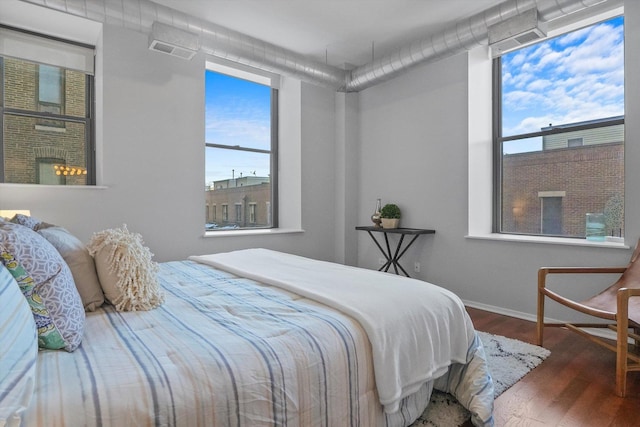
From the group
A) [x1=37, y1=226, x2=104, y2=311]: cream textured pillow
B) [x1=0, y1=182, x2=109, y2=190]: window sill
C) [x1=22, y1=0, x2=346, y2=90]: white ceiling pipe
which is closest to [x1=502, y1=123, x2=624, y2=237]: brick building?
[x1=22, y1=0, x2=346, y2=90]: white ceiling pipe

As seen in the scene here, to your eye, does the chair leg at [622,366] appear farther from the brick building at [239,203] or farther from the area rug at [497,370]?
the brick building at [239,203]

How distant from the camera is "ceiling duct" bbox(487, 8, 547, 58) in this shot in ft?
8.74

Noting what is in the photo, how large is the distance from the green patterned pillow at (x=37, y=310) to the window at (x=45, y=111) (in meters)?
2.71

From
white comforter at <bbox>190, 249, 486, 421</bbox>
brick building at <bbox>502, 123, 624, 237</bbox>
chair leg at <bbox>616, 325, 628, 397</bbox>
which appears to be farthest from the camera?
brick building at <bbox>502, 123, 624, 237</bbox>

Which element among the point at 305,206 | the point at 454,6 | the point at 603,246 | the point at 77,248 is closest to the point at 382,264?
the point at 305,206

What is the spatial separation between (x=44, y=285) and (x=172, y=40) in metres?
2.40

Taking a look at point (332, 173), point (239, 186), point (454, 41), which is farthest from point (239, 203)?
point (454, 41)

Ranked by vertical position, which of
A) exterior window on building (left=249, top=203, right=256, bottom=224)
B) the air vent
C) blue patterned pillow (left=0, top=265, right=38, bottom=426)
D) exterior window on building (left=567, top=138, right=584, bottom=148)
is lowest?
blue patterned pillow (left=0, top=265, right=38, bottom=426)

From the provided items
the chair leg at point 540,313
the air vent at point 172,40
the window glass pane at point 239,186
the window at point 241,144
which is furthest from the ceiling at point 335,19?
the chair leg at point 540,313

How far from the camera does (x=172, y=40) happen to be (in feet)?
9.33

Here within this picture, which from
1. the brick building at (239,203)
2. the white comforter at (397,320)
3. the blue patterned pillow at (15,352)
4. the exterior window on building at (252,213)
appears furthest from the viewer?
the exterior window on building at (252,213)

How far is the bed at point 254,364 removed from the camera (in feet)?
2.86

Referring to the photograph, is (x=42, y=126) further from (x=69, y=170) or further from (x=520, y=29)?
(x=520, y=29)

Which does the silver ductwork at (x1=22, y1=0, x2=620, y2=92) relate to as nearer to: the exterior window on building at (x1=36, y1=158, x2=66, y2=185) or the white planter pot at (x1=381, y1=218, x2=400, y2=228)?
the exterior window on building at (x1=36, y1=158, x2=66, y2=185)
